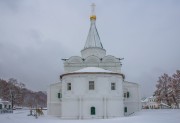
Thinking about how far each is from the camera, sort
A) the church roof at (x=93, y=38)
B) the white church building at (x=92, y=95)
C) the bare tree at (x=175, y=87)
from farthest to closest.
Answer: the bare tree at (x=175, y=87), the church roof at (x=93, y=38), the white church building at (x=92, y=95)

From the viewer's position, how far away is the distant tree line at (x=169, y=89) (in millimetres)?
47625

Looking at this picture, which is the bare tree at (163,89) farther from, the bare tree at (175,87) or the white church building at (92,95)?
the white church building at (92,95)

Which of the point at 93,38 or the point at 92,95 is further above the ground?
the point at 93,38

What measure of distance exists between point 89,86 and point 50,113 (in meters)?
10.3

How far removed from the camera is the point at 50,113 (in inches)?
1548

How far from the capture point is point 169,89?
4900 cm

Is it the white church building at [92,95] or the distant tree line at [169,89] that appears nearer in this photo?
the white church building at [92,95]

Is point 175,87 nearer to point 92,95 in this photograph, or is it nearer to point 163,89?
point 163,89

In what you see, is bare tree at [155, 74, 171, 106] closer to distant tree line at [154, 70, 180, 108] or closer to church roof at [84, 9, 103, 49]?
distant tree line at [154, 70, 180, 108]

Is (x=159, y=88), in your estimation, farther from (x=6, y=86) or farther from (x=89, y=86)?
(x=6, y=86)

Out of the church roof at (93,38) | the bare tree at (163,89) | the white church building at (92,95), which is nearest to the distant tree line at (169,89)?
the bare tree at (163,89)

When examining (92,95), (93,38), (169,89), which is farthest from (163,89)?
(92,95)

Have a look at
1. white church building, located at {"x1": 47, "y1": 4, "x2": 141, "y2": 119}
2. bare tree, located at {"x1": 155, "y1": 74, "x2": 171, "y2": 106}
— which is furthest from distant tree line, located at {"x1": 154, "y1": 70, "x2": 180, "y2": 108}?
white church building, located at {"x1": 47, "y1": 4, "x2": 141, "y2": 119}

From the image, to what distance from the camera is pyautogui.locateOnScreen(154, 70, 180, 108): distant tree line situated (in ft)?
156
